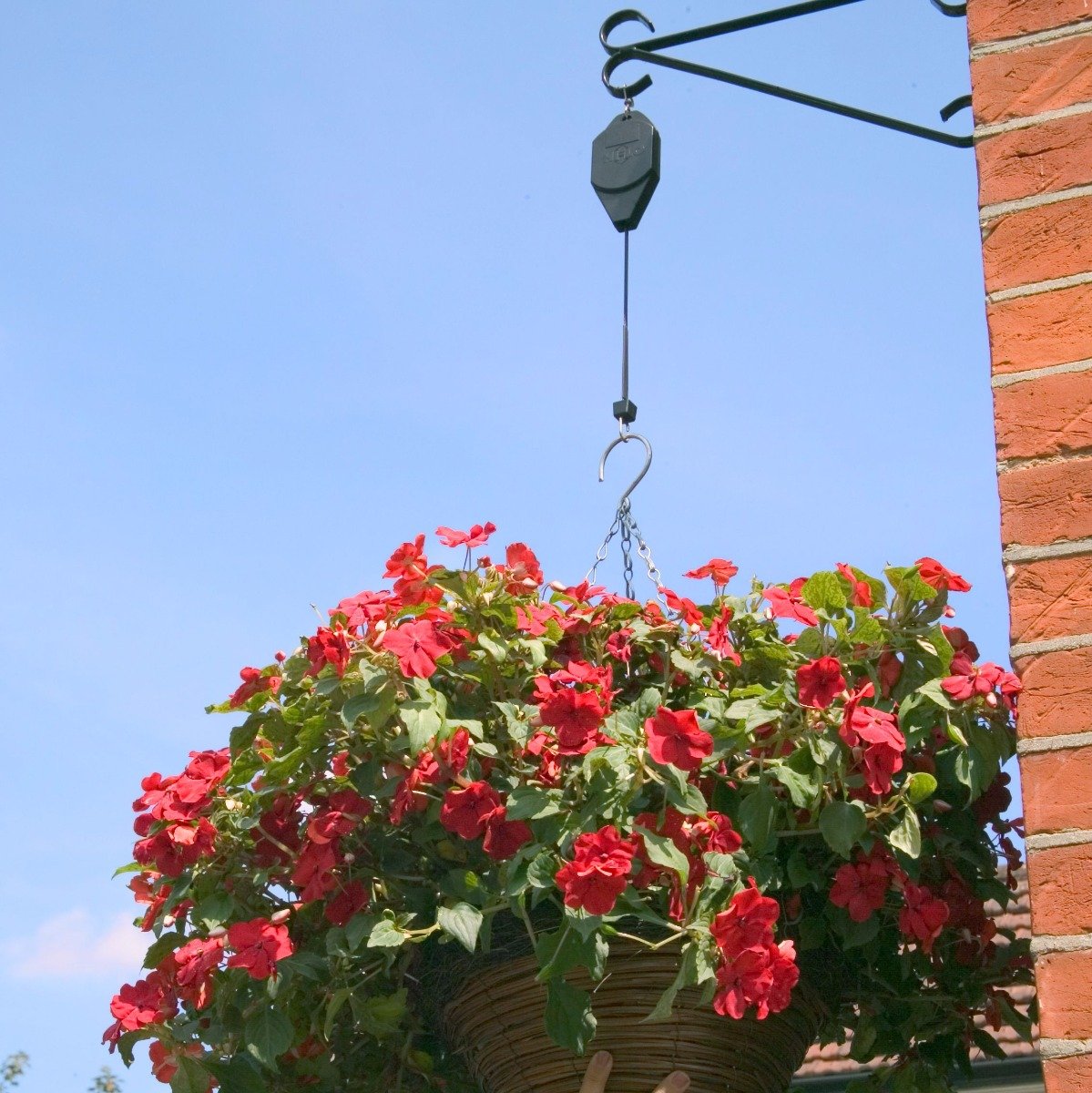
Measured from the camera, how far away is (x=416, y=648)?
210cm

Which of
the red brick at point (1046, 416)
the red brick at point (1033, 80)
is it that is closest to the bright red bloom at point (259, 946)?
the red brick at point (1046, 416)

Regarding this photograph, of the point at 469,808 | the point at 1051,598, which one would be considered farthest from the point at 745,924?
the point at 1051,598

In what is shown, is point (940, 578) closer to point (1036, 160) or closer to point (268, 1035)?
point (1036, 160)

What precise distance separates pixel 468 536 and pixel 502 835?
1.52 feet

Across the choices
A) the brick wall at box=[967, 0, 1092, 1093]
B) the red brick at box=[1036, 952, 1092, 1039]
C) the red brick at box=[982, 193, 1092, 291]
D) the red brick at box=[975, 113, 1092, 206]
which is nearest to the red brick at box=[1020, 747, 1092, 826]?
the brick wall at box=[967, 0, 1092, 1093]

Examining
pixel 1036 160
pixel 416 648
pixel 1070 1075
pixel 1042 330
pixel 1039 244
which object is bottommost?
pixel 1070 1075

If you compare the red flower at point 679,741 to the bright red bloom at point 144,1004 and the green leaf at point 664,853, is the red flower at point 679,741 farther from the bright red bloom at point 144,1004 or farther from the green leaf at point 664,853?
the bright red bloom at point 144,1004

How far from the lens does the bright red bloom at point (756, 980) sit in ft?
6.27

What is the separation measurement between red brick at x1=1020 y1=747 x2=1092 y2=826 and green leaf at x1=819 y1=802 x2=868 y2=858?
344mm

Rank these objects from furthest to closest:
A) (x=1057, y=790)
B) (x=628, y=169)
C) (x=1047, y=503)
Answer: (x=628, y=169) → (x=1047, y=503) → (x=1057, y=790)

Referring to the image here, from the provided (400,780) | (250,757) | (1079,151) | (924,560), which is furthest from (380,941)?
(1079,151)

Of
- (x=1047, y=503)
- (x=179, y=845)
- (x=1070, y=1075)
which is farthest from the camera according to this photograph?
(x=179, y=845)

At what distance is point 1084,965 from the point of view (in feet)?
5.28

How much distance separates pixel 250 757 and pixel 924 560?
0.94 m
